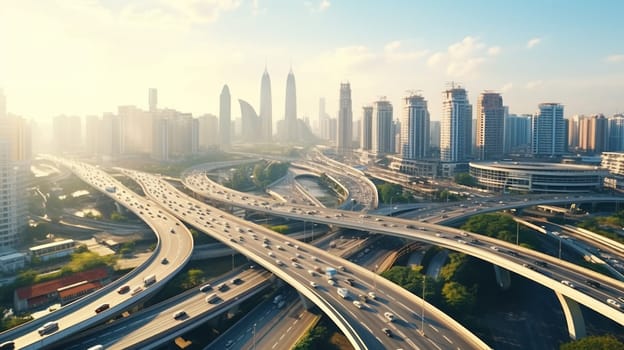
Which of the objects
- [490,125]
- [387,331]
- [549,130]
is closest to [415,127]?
[490,125]

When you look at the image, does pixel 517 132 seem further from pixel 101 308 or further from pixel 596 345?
pixel 101 308

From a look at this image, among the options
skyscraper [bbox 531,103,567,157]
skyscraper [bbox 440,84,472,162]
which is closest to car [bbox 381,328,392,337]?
skyscraper [bbox 440,84,472,162]

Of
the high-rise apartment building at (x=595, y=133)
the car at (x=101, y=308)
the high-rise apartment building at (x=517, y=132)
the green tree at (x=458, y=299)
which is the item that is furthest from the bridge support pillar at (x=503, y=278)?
the high-rise apartment building at (x=517, y=132)

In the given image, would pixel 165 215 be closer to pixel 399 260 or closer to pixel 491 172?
pixel 399 260

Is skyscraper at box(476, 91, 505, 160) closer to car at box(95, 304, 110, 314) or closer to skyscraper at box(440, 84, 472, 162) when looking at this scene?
skyscraper at box(440, 84, 472, 162)

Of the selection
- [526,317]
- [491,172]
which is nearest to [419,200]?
[491,172]
